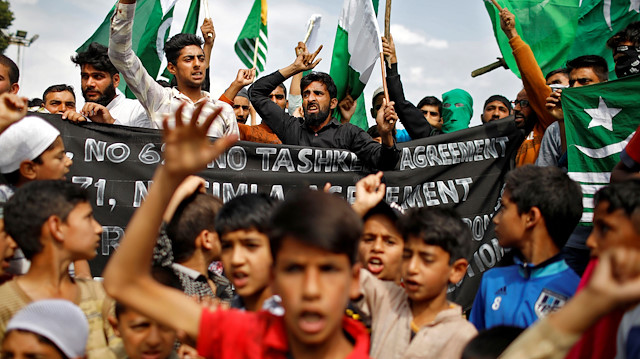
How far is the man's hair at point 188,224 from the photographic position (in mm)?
3311

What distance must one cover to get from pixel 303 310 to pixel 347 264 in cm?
20

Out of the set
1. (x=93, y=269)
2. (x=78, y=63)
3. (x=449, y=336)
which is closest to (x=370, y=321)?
(x=449, y=336)

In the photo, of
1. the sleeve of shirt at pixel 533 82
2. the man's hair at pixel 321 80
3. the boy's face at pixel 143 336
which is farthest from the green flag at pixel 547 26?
the boy's face at pixel 143 336

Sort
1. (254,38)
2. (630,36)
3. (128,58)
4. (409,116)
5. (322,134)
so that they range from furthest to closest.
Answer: (254,38), (409,116), (322,134), (630,36), (128,58)

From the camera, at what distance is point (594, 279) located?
5.05 feet

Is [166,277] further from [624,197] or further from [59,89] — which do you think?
[59,89]

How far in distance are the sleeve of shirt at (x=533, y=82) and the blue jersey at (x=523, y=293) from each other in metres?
2.24

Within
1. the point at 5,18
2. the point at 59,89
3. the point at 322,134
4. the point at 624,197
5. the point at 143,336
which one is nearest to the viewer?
the point at 624,197

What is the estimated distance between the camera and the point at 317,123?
5926 mm

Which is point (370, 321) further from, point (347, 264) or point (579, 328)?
point (579, 328)

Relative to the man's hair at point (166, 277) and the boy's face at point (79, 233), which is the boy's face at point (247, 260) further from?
the boy's face at point (79, 233)

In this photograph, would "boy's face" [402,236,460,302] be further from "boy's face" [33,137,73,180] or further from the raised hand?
"boy's face" [33,137,73,180]

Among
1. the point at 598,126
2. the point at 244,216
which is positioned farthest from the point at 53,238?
the point at 598,126

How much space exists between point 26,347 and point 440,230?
1.74 m
